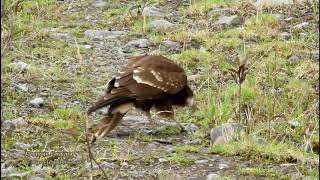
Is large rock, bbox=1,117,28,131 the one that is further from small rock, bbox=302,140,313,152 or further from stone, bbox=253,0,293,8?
stone, bbox=253,0,293,8

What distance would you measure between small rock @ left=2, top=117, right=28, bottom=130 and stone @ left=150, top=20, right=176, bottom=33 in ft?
12.2

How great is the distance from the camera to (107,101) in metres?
6.61

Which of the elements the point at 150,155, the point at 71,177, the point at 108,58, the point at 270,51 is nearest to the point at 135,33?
the point at 108,58

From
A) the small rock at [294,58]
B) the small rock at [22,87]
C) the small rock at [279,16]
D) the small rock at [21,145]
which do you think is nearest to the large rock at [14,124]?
the small rock at [21,145]

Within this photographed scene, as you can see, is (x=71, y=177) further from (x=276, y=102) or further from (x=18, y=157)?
(x=276, y=102)

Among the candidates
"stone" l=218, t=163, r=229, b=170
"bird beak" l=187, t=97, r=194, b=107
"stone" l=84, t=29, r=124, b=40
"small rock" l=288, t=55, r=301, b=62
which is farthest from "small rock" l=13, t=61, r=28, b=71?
"stone" l=218, t=163, r=229, b=170

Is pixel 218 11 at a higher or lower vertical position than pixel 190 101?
lower

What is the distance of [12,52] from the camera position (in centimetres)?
878

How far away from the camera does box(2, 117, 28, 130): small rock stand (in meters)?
6.86

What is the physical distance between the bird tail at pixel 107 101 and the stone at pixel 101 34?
359cm

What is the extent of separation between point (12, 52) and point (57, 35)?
1.64 m

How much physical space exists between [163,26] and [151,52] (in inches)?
33.6

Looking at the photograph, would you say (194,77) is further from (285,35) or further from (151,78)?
(151,78)

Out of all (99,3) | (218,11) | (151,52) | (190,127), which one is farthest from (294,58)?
(99,3)
